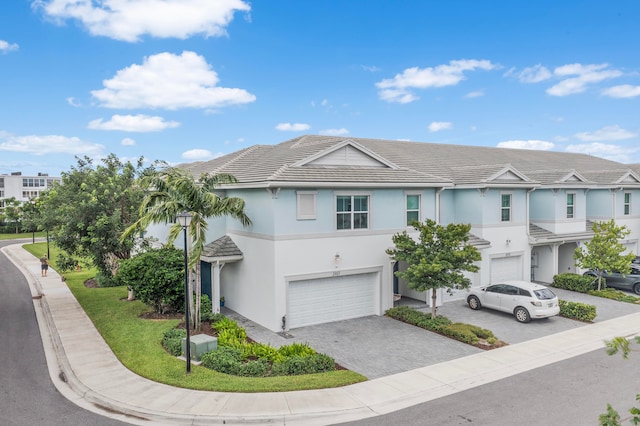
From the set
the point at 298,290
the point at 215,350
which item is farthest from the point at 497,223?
the point at 215,350

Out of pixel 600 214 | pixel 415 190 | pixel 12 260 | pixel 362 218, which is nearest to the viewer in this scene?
pixel 362 218

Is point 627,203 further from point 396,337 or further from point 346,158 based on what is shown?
point 396,337

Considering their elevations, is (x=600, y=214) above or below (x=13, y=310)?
above

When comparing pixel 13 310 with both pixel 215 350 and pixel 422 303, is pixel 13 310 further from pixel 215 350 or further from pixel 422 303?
pixel 422 303

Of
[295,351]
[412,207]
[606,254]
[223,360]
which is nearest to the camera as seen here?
[223,360]

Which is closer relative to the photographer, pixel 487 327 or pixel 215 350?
pixel 215 350

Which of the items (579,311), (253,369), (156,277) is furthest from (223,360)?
(579,311)

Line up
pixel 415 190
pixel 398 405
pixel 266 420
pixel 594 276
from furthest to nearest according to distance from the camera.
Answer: pixel 594 276, pixel 415 190, pixel 398 405, pixel 266 420
